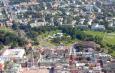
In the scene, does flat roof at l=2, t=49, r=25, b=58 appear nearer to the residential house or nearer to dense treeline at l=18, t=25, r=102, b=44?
dense treeline at l=18, t=25, r=102, b=44

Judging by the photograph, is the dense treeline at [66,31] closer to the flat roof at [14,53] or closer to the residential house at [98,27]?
the residential house at [98,27]

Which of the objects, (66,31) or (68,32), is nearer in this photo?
(68,32)

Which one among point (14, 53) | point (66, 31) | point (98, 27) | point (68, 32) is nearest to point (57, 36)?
point (68, 32)

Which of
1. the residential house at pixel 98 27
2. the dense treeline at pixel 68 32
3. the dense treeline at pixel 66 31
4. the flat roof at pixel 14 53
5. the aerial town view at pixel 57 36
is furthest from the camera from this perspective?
the residential house at pixel 98 27

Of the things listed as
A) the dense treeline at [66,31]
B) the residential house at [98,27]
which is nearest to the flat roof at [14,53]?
the dense treeline at [66,31]

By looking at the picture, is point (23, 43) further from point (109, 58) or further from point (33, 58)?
point (109, 58)

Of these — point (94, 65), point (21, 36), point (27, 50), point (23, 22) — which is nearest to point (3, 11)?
Answer: point (23, 22)

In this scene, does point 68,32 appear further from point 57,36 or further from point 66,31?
point 57,36
